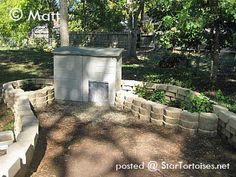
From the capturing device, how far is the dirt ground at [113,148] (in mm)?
4750

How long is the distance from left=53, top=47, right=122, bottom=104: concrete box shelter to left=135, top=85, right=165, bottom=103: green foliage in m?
0.55

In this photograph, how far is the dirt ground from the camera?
4.75 m

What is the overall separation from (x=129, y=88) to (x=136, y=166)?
3.79 meters

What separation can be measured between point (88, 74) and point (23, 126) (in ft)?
9.30

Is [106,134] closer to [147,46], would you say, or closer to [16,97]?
[16,97]

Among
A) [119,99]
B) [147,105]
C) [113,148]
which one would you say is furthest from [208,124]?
[119,99]

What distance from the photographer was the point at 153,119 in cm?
661

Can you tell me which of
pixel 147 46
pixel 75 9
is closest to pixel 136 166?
pixel 147 46

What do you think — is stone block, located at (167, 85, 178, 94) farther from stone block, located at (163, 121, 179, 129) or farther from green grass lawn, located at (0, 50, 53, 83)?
green grass lawn, located at (0, 50, 53, 83)

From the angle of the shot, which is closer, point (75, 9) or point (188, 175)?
point (188, 175)

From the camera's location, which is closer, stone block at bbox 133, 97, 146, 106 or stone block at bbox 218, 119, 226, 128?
stone block at bbox 218, 119, 226, 128

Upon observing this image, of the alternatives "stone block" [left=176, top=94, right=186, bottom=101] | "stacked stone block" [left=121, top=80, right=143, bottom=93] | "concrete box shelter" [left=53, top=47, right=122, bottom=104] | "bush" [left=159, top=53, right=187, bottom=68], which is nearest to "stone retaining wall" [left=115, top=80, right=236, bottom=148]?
"stone block" [left=176, top=94, right=186, bottom=101]

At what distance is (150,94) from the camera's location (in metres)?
7.65

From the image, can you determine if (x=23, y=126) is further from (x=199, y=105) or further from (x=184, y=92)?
(x=184, y=92)
